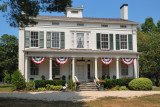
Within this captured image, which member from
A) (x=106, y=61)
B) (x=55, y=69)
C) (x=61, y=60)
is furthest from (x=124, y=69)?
(x=55, y=69)

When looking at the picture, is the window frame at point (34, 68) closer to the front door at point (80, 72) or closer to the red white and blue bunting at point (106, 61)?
the front door at point (80, 72)

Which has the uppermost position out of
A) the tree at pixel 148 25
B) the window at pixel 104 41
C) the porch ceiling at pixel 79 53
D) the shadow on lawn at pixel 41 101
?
the tree at pixel 148 25

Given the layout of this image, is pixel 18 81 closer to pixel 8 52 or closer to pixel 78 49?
pixel 78 49

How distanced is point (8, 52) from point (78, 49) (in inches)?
559

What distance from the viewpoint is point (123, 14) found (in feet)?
85.6

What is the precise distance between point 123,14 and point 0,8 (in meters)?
18.3

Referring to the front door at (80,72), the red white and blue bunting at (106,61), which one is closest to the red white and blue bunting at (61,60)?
the front door at (80,72)

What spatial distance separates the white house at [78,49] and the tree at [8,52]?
9800mm

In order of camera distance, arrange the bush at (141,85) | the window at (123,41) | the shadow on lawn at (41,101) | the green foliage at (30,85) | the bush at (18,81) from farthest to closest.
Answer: the window at (123,41) < the bush at (141,85) < the green foliage at (30,85) < the bush at (18,81) < the shadow on lawn at (41,101)

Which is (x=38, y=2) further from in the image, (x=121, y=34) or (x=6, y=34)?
(x=6, y=34)

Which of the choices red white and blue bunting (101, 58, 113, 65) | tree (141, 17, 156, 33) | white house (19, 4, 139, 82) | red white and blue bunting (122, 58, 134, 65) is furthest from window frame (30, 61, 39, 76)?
tree (141, 17, 156, 33)

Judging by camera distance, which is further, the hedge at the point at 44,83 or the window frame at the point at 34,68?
the window frame at the point at 34,68

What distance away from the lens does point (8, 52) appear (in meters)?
31.2

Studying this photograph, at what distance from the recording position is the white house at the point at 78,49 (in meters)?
21.2
